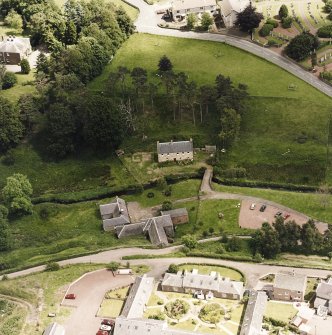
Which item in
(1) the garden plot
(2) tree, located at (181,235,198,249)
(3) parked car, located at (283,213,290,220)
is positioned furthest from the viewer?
(3) parked car, located at (283,213,290,220)

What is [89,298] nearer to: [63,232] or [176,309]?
[176,309]

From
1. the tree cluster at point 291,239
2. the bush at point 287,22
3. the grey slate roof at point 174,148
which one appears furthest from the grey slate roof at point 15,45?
the tree cluster at point 291,239

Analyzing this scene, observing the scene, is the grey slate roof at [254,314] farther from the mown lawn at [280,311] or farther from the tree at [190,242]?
the tree at [190,242]

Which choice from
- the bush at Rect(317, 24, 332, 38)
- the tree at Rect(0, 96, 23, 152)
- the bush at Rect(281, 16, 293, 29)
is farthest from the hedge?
the bush at Rect(281, 16, 293, 29)

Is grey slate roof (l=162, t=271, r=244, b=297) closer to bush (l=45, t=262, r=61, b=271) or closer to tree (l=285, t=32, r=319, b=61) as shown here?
bush (l=45, t=262, r=61, b=271)

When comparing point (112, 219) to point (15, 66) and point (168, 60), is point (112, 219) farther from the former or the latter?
point (15, 66)

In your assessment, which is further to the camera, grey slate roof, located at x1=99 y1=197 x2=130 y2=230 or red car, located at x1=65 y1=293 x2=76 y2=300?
grey slate roof, located at x1=99 y1=197 x2=130 y2=230

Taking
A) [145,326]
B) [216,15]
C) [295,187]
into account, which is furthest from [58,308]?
[216,15]
